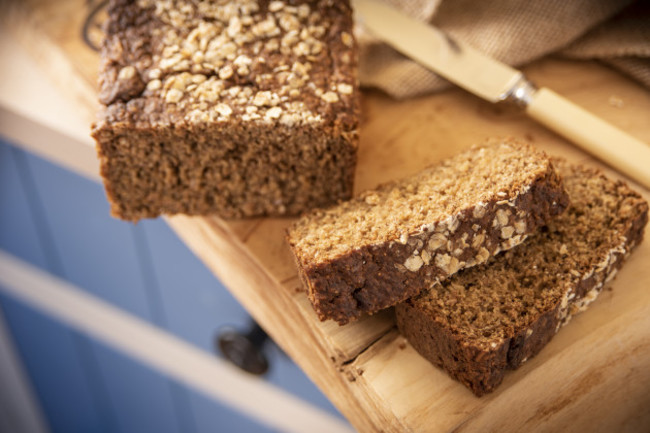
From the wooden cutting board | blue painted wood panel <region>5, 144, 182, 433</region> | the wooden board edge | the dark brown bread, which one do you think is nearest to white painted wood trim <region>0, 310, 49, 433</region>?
blue painted wood panel <region>5, 144, 182, 433</region>

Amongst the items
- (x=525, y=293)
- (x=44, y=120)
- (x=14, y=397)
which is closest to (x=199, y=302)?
(x=44, y=120)

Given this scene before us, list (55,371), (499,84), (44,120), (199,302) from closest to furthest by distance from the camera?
(499,84) → (44,120) → (199,302) → (55,371)

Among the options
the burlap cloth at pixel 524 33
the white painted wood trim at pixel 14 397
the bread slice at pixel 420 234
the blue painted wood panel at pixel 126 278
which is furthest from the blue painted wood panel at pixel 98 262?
the bread slice at pixel 420 234

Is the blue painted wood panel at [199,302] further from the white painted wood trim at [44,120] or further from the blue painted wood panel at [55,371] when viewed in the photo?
the blue painted wood panel at [55,371]

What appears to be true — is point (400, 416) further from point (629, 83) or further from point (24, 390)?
point (24, 390)

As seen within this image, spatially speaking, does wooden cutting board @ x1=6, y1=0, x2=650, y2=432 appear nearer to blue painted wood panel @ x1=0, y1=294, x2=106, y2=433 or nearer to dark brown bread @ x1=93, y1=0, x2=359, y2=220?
dark brown bread @ x1=93, y1=0, x2=359, y2=220

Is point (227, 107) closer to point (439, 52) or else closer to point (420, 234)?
point (420, 234)
